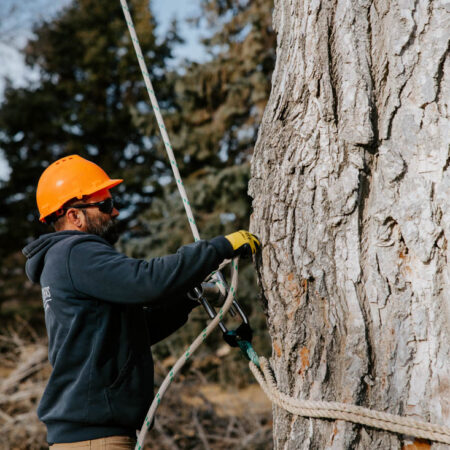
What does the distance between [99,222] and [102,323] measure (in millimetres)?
507

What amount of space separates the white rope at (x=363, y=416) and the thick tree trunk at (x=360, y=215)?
54 mm

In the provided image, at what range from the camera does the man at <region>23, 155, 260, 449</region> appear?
205 cm

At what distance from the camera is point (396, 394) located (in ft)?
5.75

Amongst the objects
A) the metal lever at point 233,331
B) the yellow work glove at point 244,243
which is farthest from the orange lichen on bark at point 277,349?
the yellow work glove at point 244,243

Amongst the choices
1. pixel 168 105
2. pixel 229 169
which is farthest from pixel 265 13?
pixel 168 105

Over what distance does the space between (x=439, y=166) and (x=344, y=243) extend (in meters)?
0.40

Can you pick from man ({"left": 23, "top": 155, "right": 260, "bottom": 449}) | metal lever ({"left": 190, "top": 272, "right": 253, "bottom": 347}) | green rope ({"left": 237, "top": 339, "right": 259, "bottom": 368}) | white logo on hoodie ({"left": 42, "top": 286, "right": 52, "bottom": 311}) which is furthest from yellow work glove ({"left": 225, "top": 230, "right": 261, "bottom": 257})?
white logo on hoodie ({"left": 42, "top": 286, "right": 52, "bottom": 311})

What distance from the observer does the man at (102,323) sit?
80.7 inches

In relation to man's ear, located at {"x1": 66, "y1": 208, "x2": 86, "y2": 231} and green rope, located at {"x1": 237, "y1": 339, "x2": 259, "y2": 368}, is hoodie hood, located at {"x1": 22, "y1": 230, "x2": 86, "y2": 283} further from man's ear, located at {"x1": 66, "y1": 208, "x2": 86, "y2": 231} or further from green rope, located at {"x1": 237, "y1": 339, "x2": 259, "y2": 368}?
green rope, located at {"x1": 237, "y1": 339, "x2": 259, "y2": 368}

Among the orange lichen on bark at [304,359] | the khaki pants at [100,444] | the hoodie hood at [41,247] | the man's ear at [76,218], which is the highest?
the man's ear at [76,218]

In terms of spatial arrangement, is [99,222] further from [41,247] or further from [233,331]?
[233,331]

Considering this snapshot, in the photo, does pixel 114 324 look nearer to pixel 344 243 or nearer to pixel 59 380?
pixel 59 380

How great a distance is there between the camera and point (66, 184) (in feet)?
7.96

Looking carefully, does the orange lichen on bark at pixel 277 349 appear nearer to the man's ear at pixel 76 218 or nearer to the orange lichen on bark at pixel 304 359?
the orange lichen on bark at pixel 304 359
